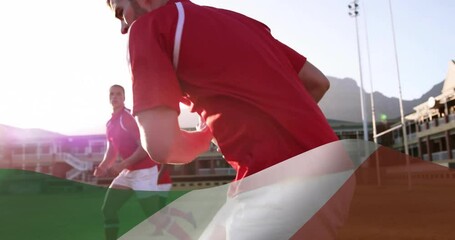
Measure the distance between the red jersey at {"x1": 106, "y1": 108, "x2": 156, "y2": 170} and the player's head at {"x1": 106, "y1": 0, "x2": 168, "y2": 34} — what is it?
15.4ft

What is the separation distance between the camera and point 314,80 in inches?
58.6

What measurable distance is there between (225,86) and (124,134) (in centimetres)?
527

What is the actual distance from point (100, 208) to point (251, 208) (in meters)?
0.33

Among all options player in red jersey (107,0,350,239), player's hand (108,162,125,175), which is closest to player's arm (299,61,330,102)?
player in red jersey (107,0,350,239)

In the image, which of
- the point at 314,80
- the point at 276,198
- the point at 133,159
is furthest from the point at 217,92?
the point at 133,159

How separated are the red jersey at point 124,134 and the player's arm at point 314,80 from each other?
4676mm

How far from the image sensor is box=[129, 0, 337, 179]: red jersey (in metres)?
1.10

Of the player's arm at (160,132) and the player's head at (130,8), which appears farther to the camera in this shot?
the player's head at (130,8)

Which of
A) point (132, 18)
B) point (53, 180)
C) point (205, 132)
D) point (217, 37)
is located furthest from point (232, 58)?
point (53, 180)

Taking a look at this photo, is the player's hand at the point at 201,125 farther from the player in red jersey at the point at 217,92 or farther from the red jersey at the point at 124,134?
the red jersey at the point at 124,134
